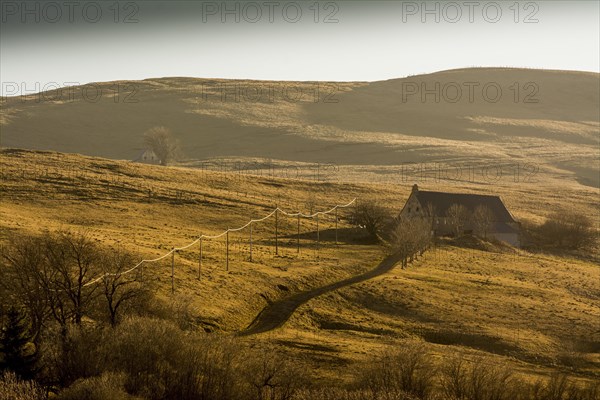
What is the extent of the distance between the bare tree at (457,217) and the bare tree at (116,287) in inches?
1996

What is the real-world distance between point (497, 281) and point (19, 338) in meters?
41.9

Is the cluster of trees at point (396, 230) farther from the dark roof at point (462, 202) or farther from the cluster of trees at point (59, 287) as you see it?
the cluster of trees at point (59, 287)

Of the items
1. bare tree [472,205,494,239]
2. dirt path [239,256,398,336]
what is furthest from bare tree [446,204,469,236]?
dirt path [239,256,398,336]

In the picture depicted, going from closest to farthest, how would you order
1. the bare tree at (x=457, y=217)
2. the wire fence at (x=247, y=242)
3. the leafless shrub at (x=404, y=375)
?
the leafless shrub at (x=404, y=375) < the wire fence at (x=247, y=242) < the bare tree at (x=457, y=217)

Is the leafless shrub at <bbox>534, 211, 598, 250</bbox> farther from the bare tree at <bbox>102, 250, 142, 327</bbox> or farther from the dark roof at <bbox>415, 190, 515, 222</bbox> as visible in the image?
the bare tree at <bbox>102, 250, 142, 327</bbox>

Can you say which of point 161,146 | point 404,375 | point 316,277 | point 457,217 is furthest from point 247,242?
point 161,146

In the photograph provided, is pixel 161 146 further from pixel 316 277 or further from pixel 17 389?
pixel 17 389

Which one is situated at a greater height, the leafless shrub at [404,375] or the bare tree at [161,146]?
the bare tree at [161,146]

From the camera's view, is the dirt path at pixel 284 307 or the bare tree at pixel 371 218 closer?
the dirt path at pixel 284 307

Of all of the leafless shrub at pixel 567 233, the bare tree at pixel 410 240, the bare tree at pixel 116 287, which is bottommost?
the leafless shrub at pixel 567 233

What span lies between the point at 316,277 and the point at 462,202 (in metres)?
39.0

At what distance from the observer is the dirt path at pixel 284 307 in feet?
165

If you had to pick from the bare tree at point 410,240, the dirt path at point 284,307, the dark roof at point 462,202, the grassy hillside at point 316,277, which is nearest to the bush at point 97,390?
the grassy hillside at point 316,277

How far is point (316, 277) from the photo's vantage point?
210ft
